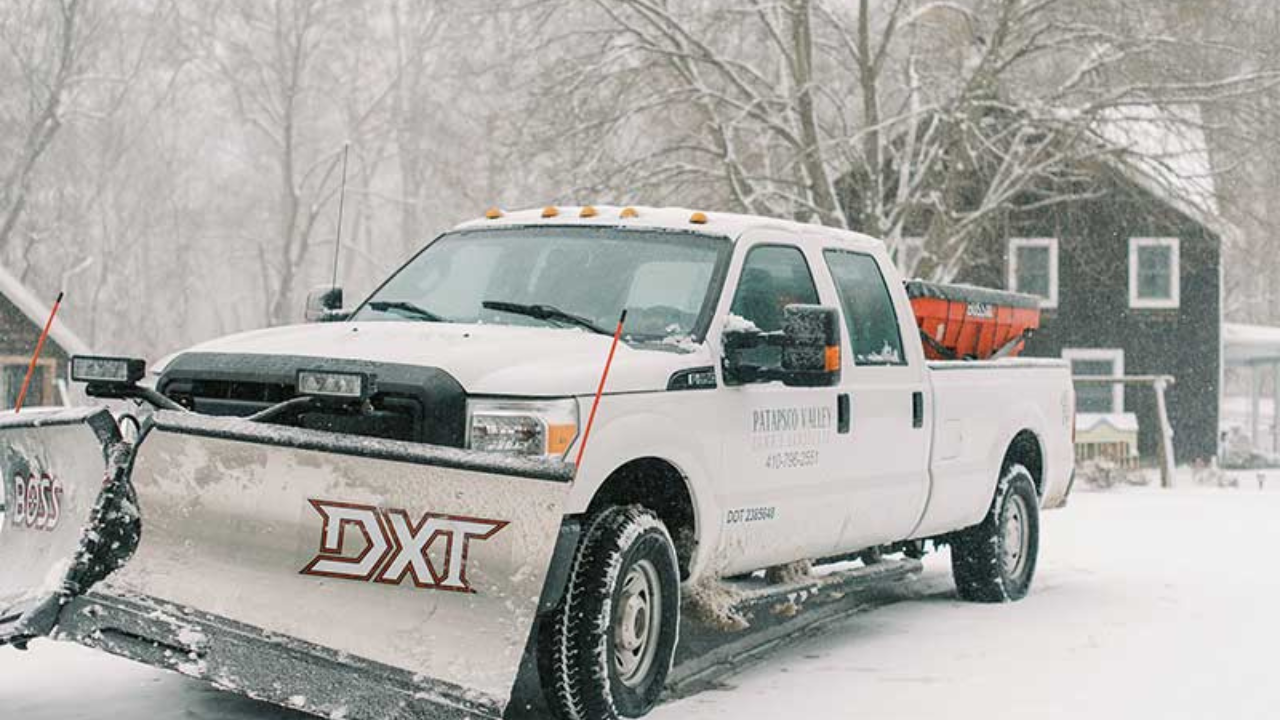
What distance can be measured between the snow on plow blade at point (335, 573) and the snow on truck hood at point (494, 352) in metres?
0.43

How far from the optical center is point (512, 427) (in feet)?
17.9

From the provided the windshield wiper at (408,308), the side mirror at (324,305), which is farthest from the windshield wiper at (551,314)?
the side mirror at (324,305)

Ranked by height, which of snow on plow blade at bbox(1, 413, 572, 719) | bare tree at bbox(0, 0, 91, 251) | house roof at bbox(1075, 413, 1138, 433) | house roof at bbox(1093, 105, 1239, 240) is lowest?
house roof at bbox(1075, 413, 1138, 433)

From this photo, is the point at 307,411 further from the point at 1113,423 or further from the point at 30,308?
the point at 30,308

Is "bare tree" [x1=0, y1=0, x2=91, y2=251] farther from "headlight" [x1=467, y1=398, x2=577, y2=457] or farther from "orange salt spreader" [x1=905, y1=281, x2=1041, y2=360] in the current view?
"headlight" [x1=467, y1=398, x2=577, y2=457]

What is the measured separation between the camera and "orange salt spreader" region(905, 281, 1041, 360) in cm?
926

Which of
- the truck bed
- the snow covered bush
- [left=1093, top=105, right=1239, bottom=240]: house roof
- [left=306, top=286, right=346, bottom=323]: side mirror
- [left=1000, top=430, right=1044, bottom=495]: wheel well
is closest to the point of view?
[left=306, top=286, right=346, bottom=323]: side mirror

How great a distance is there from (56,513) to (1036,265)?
1272 inches

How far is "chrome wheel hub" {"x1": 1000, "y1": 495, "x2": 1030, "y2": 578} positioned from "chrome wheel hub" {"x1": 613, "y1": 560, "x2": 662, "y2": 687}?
155 inches

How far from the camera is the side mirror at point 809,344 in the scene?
21.4ft

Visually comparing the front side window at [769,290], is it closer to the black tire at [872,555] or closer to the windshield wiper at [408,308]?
the windshield wiper at [408,308]

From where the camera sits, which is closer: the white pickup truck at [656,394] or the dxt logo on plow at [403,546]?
the dxt logo on plow at [403,546]

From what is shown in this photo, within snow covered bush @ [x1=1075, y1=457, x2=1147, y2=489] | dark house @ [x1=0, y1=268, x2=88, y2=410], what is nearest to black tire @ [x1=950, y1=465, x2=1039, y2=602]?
snow covered bush @ [x1=1075, y1=457, x2=1147, y2=489]

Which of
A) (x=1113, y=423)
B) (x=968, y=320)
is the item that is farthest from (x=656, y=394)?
(x=1113, y=423)
